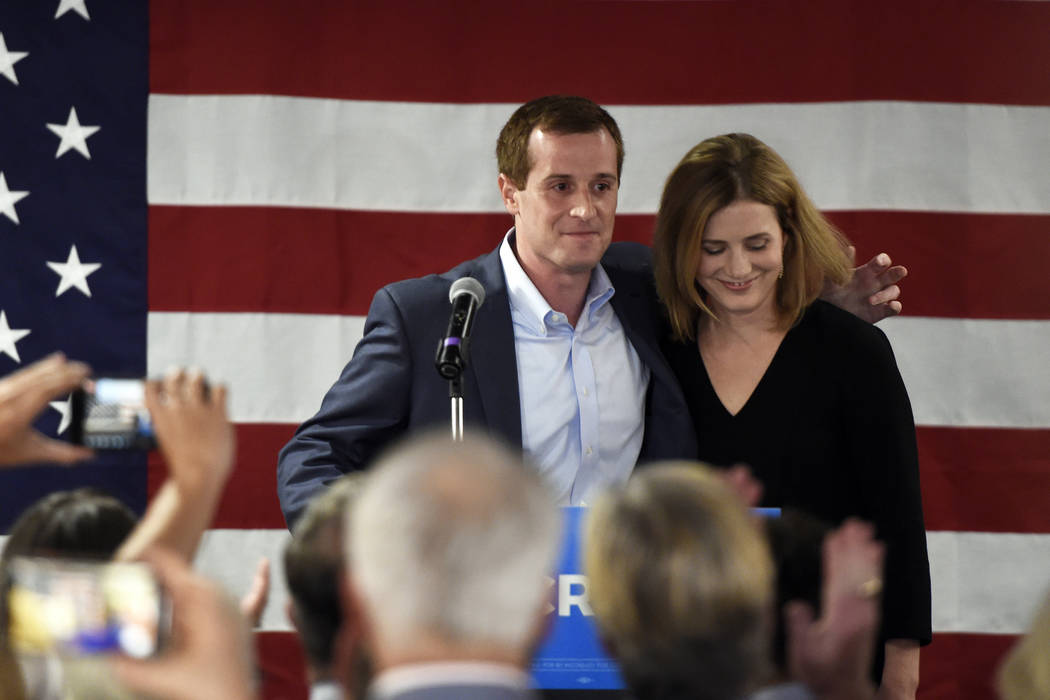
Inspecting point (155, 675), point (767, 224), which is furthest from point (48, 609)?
point (767, 224)

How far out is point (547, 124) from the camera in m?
2.67

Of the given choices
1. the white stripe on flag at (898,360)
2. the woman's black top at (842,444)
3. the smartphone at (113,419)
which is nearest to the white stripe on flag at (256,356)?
the white stripe on flag at (898,360)

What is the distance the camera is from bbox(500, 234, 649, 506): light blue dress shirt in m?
2.55

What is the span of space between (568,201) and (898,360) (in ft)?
4.93

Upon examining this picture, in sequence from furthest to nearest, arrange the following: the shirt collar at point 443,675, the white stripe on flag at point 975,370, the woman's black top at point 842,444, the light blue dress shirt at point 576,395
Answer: the white stripe on flag at point 975,370 < the light blue dress shirt at point 576,395 < the woman's black top at point 842,444 < the shirt collar at point 443,675

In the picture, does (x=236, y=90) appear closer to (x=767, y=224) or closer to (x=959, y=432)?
(x=767, y=224)

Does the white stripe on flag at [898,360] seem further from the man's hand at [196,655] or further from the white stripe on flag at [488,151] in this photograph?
the man's hand at [196,655]

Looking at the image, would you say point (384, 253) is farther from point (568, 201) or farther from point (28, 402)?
point (28, 402)

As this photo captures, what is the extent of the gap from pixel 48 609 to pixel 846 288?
2078mm

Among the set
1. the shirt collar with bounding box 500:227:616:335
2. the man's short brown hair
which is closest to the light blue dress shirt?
the shirt collar with bounding box 500:227:616:335

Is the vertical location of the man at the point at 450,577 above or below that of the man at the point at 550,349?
below

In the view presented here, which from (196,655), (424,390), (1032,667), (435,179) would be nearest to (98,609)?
(196,655)

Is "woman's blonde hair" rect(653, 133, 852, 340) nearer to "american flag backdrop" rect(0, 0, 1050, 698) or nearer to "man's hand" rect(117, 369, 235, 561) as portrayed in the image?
"american flag backdrop" rect(0, 0, 1050, 698)

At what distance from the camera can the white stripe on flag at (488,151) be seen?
11.9 ft
